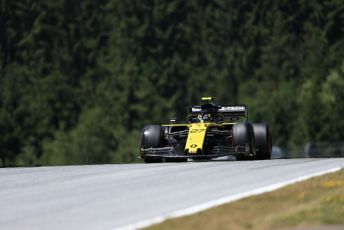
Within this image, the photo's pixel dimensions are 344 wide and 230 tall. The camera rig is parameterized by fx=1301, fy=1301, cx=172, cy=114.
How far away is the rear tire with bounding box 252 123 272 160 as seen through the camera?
27297mm

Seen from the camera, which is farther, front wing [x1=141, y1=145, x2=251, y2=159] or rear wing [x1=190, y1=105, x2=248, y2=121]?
rear wing [x1=190, y1=105, x2=248, y2=121]

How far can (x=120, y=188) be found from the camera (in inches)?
750

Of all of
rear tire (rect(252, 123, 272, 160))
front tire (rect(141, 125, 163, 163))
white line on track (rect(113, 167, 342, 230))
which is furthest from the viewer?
front tire (rect(141, 125, 163, 163))

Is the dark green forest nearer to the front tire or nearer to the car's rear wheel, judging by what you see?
the front tire

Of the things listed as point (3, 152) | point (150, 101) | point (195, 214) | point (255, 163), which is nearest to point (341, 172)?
point (255, 163)

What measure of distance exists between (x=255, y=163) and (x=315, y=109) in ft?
214

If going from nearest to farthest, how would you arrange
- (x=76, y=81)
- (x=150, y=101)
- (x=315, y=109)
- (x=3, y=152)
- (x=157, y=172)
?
(x=157, y=172) → (x=315, y=109) → (x=3, y=152) → (x=150, y=101) → (x=76, y=81)

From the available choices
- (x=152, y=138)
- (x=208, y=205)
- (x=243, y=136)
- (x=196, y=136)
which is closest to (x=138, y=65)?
(x=152, y=138)

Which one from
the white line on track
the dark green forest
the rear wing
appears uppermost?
the dark green forest

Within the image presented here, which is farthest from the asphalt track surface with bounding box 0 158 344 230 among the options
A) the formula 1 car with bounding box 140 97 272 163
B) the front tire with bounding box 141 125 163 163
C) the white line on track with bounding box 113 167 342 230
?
the front tire with bounding box 141 125 163 163

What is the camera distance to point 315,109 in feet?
293

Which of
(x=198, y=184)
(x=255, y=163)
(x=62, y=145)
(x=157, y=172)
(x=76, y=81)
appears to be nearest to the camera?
(x=198, y=184)

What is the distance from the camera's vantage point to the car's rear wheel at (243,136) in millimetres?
26734

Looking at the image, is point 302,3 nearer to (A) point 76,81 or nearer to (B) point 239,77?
(B) point 239,77
